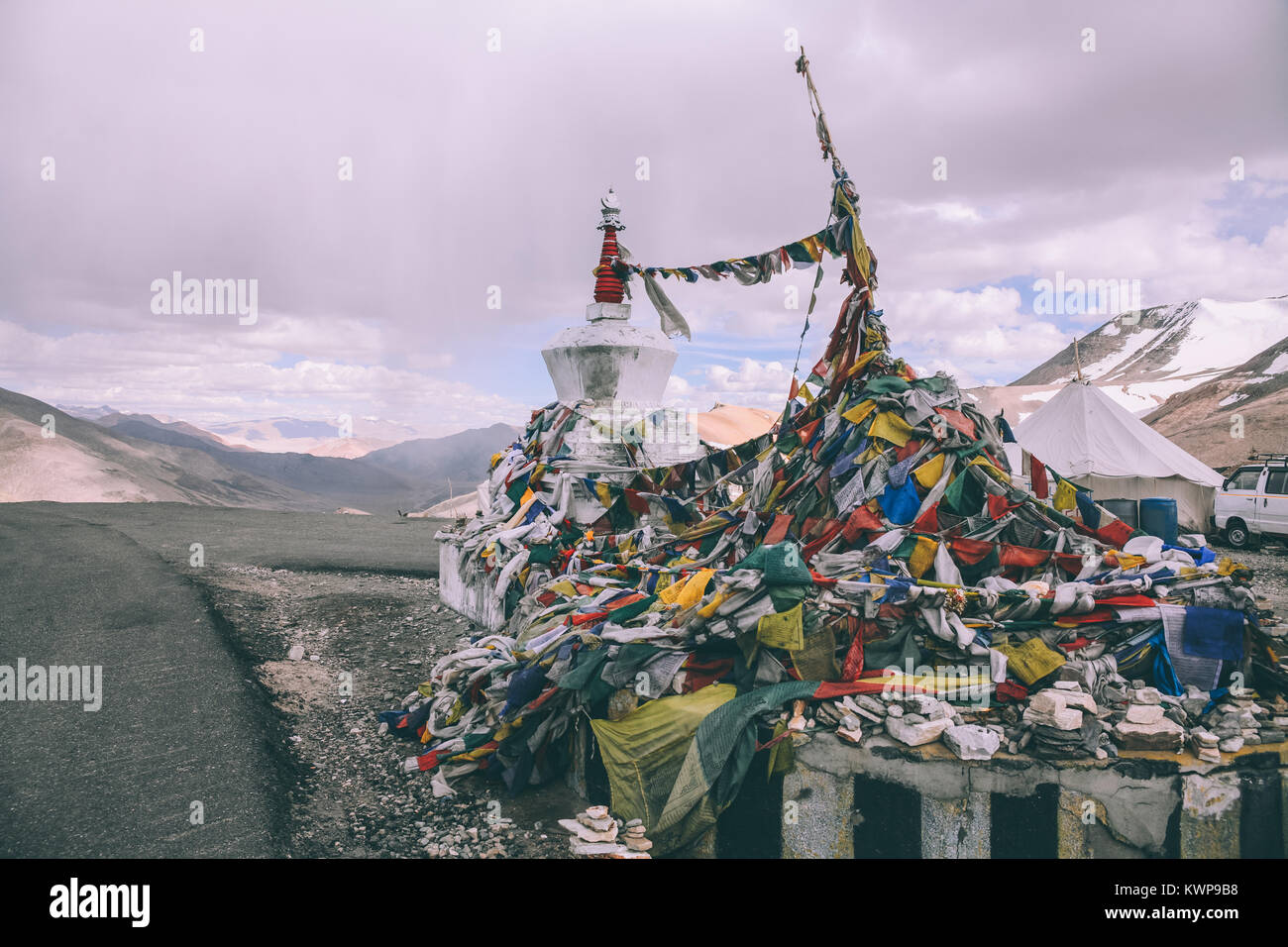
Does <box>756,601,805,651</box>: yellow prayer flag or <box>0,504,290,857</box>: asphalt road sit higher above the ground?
<box>756,601,805,651</box>: yellow prayer flag

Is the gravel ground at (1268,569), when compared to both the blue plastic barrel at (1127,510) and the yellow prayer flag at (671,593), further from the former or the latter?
the yellow prayer flag at (671,593)

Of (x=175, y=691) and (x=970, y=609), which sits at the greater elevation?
(x=970, y=609)

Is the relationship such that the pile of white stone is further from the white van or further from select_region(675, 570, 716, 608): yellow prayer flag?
the white van

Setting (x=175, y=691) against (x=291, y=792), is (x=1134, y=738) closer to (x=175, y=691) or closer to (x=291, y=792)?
(x=291, y=792)

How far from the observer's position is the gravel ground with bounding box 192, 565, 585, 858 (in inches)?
161

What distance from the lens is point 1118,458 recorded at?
621 inches

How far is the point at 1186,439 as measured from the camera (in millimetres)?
29312

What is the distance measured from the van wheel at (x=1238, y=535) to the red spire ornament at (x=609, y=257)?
1321 cm

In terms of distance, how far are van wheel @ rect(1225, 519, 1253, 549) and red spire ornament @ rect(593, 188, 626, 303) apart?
1321 cm

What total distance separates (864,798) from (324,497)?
167 ft

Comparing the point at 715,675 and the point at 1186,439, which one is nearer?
the point at 715,675

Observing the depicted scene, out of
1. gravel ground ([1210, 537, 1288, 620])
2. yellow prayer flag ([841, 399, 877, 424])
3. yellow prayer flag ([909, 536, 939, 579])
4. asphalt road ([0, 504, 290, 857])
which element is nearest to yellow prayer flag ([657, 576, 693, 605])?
yellow prayer flag ([909, 536, 939, 579])
